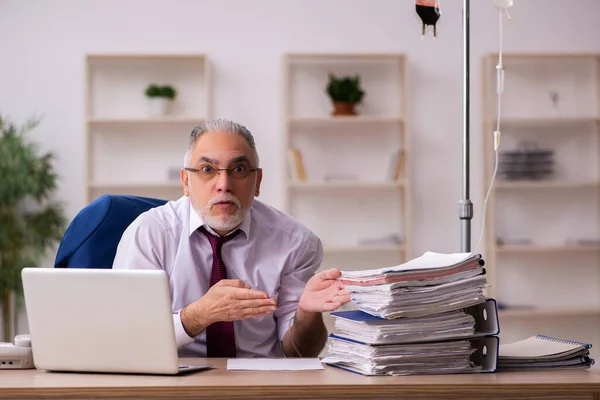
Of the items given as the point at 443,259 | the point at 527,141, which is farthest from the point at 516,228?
the point at 443,259

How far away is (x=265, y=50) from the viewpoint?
5004 millimetres

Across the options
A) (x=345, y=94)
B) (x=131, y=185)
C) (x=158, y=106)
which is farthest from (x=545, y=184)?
(x=131, y=185)

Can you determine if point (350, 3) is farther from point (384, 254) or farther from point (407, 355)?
point (407, 355)

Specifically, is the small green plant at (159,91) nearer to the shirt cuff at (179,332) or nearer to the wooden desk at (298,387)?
the shirt cuff at (179,332)

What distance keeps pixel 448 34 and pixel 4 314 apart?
3.11 m

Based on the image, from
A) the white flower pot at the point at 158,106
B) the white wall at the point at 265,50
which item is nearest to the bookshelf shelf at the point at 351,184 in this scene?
the white wall at the point at 265,50

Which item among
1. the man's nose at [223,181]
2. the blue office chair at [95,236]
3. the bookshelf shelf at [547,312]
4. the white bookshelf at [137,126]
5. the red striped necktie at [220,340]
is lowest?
the bookshelf shelf at [547,312]

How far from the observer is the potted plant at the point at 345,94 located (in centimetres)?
484

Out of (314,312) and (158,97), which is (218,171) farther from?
(158,97)

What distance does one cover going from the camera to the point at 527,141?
511cm

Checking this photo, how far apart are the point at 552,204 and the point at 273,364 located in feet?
12.6

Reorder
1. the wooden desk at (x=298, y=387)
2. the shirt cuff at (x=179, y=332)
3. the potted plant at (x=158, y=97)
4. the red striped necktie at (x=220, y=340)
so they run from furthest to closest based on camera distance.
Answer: the potted plant at (x=158, y=97)
the red striped necktie at (x=220, y=340)
the shirt cuff at (x=179, y=332)
the wooden desk at (x=298, y=387)

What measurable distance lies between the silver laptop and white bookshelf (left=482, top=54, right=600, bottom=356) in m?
3.78

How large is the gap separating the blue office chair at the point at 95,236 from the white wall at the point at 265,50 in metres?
2.70
